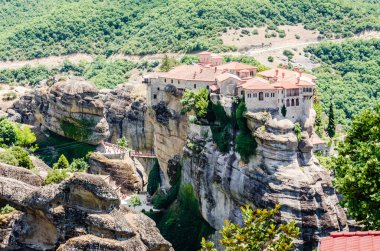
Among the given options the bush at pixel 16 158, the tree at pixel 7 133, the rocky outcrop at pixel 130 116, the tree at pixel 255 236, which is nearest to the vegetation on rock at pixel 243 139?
the bush at pixel 16 158

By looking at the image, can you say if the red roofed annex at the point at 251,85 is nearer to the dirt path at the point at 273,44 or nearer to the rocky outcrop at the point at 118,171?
the rocky outcrop at the point at 118,171

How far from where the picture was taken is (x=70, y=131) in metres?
83.1

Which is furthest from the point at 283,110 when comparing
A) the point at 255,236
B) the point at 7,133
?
the point at 7,133

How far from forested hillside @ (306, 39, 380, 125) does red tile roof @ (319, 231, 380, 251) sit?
266 ft

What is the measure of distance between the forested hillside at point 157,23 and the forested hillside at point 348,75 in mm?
10566

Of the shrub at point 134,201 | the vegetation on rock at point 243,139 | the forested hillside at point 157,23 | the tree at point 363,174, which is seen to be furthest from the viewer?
the forested hillside at point 157,23

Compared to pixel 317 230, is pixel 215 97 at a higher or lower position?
higher

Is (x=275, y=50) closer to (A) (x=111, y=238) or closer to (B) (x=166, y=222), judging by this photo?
(B) (x=166, y=222)

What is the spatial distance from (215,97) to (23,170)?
25.8 meters

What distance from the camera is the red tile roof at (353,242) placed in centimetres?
2320

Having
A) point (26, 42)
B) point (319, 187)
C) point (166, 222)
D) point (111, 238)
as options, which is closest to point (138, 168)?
point (166, 222)

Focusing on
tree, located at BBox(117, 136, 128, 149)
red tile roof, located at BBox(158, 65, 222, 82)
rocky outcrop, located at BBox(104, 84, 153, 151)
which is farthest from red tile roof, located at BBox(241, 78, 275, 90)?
tree, located at BBox(117, 136, 128, 149)

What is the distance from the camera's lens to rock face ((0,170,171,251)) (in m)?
37.0

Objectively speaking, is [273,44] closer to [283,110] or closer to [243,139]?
[243,139]
